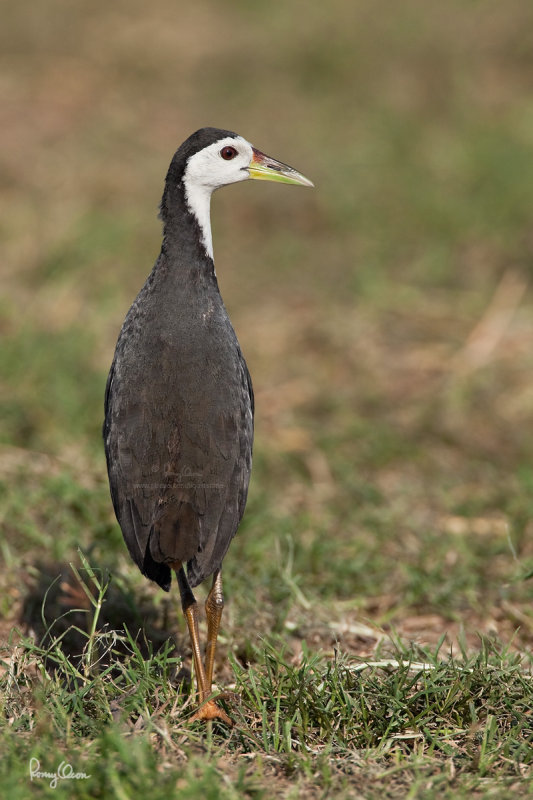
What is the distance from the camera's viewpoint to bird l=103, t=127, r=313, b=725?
10.3 feet

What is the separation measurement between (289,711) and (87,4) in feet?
36.7

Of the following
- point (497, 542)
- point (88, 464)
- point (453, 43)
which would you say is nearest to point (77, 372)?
point (88, 464)

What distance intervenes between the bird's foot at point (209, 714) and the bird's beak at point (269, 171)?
71.9 inches

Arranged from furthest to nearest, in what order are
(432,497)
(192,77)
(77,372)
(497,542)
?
(192,77), (77,372), (432,497), (497,542)

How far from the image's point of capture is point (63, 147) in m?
9.57

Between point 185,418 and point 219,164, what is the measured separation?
0.96 m

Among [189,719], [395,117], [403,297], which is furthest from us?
[395,117]

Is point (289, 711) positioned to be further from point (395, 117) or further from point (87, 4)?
point (87, 4)

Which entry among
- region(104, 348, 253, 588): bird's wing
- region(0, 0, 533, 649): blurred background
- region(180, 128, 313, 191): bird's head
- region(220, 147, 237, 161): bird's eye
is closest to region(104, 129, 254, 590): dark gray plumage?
Result: region(104, 348, 253, 588): bird's wing

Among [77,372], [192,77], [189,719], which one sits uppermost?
[192,77]

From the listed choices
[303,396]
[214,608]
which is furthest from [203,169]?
[303,396]

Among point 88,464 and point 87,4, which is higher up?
point 87,4

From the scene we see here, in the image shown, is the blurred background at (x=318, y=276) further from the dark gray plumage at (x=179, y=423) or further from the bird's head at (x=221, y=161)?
the bird's head at (x=221, y=161)

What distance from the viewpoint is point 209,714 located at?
3.11m
